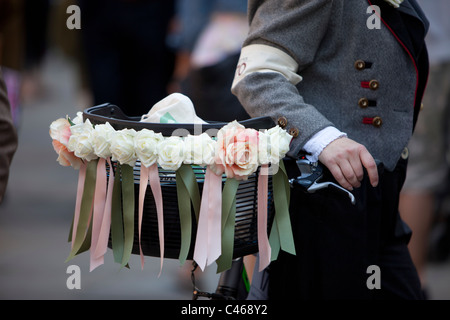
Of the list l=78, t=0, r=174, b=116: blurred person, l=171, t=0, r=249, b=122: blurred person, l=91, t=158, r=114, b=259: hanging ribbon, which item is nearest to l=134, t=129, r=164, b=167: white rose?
l=91, t=158, r=114, b=259: hanging ribbon

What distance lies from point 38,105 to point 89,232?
11.2 meters

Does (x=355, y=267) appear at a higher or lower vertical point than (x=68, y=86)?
lower

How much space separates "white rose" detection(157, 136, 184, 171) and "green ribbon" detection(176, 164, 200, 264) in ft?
0.13

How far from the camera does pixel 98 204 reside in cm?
197

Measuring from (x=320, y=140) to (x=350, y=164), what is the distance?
111mm

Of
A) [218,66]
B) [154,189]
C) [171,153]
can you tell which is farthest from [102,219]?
[218,66]

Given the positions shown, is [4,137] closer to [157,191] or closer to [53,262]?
[157,191]

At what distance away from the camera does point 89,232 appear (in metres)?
2.02

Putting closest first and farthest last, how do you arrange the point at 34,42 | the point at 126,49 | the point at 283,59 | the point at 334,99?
the point at 283,59
the point at 334,99
the point at 126,49
the point at 34,42

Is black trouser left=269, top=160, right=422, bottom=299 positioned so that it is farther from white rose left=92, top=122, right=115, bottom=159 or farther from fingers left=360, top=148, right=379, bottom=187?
white rose left=92, top=122, right=115, bottom=159

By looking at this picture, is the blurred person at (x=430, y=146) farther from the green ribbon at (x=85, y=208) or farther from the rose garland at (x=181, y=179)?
the green ribbon at (x=85, y=208)

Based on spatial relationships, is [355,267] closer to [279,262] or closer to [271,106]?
[279,262]

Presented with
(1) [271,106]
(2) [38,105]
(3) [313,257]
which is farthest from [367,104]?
(2) [38,105]

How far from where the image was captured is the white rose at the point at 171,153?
1.84 meters
